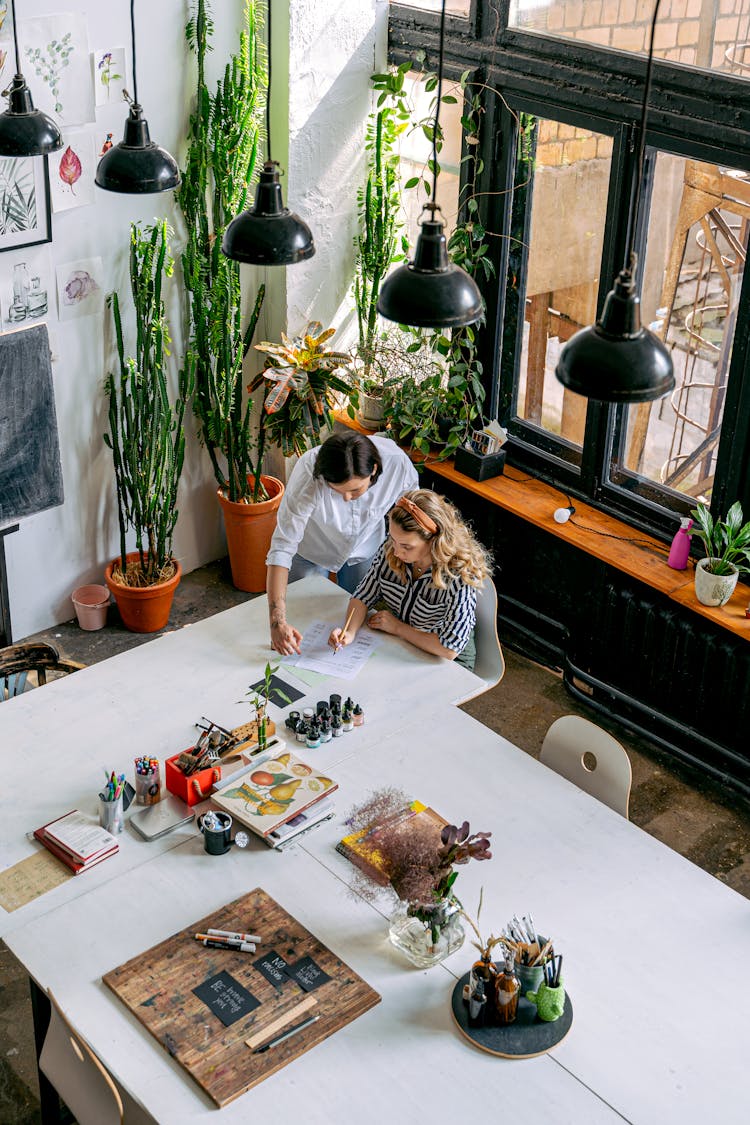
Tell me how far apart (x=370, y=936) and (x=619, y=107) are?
3521mm

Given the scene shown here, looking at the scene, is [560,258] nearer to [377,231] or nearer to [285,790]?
[377,231]

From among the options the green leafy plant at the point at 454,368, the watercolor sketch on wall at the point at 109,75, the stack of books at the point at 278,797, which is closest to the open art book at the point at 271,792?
the stack of books at the point at 278,797

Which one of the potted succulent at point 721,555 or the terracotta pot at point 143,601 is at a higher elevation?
the potted succulent at point 721,555

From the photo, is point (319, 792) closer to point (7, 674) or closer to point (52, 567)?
point (7, 674)

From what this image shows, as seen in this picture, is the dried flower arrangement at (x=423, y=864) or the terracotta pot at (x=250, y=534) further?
the terracotta pot at (x=250, y=534)

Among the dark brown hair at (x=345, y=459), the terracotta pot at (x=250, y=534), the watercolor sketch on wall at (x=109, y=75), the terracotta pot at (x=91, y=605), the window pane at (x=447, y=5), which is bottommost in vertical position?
the terracotta pot at (x=91, y=605)

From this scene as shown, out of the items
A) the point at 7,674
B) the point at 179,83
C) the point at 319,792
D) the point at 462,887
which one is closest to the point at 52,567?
the point at 7,674

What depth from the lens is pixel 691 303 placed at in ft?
17.7

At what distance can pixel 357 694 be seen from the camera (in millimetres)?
4508

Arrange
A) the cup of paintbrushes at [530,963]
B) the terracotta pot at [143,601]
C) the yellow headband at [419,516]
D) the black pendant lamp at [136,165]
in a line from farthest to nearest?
the terracotta pot at [143,601] < the yellow headband at [419,516] < the black pendant lamp at [136,165] < the cup of paintbrushes at [530,963]

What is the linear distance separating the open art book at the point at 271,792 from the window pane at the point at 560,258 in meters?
2.37

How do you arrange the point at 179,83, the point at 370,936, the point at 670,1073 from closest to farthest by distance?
the point at 670,1073, the point at 370,936, the point at 179,83

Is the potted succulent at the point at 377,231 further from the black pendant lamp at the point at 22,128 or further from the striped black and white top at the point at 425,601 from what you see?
the black pendant lamp at the point at 22,128

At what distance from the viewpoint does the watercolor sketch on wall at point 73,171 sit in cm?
546
